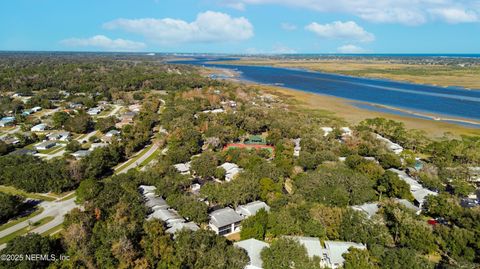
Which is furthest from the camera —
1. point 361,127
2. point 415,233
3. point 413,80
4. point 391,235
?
point 413,80

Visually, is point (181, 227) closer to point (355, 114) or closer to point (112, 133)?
point (112, 133)

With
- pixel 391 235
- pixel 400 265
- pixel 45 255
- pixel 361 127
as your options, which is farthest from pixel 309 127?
pixel 45 255

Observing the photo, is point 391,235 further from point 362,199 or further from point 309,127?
point 309,127

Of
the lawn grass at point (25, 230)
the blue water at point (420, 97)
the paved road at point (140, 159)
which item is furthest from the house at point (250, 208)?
the blue water at point (420, 97)

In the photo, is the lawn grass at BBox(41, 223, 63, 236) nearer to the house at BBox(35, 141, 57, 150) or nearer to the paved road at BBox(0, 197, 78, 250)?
the paved road at BBox(0, 197, 78, 250)

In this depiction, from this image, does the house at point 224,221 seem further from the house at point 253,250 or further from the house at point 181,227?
the house at point 253,250

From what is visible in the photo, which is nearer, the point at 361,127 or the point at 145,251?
the point at 145,251
